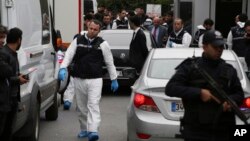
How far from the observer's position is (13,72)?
266 inches

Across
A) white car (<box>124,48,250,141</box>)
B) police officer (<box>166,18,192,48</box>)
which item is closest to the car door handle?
white car (<box>124,48,250,141</box>)

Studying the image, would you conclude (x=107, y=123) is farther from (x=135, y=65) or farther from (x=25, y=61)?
(x=25, y=61)

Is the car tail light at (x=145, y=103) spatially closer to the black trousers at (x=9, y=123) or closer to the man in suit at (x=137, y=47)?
the black trousers at (x=9, y=123)

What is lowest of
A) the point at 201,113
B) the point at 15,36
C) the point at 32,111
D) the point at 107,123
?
the point at 107,123

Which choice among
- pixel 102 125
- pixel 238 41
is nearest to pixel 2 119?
pixel 102 125

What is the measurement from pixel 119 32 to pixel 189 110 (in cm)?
1047

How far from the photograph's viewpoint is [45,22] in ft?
32.0

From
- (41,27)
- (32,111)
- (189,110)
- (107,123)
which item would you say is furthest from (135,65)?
(189,110)

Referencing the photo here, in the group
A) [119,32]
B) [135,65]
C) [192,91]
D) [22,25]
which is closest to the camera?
[192,91]

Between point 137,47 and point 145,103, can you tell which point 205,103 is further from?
point 137,47

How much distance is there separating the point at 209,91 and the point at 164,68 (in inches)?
130

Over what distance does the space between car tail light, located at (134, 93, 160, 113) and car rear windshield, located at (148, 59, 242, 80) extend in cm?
47

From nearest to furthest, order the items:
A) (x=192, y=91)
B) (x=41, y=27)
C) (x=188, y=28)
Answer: (x=192, y=91)
(x=41, y=27)
(x=188, y=28)

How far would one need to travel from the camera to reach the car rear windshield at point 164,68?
26.1 feet
